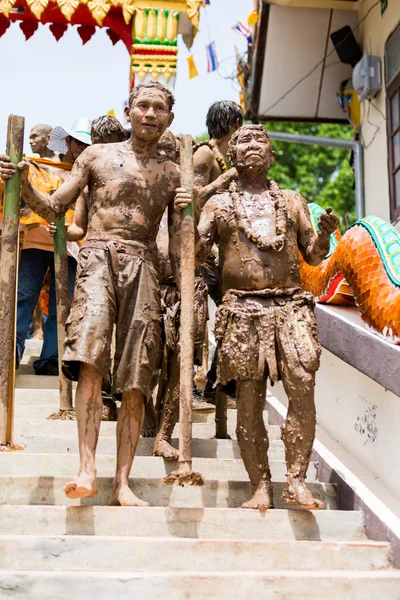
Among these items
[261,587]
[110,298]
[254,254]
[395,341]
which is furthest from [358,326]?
[261,587]

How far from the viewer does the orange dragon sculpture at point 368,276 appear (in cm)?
529

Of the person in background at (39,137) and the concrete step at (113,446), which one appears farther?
the person in background at (39,137)

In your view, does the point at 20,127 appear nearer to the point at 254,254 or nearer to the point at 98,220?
the point at 98,220

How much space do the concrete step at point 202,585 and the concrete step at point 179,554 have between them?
0.51ft

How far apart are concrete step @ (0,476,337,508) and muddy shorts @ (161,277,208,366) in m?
0.98

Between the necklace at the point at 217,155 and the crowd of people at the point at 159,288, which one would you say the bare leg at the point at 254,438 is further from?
the necklace at the point at 217,155

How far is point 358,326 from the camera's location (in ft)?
18.1

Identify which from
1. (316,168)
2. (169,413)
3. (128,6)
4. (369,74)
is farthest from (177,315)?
(316,168)

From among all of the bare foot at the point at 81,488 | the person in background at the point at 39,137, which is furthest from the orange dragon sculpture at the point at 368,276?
the person in background at the point at 39,137

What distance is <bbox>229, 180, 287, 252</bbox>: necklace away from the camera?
15.4ft

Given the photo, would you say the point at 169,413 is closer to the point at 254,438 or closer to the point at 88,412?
the point at 254,438

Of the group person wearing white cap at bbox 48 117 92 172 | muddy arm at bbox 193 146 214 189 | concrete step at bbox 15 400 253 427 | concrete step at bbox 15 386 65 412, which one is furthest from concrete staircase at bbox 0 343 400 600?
person wearing white cap at bbox 48 117 92 172

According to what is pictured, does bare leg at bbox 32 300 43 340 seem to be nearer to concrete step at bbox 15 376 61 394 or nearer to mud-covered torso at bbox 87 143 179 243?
concrete step at bbox 15 376 61 394

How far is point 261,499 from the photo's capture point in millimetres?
4402
